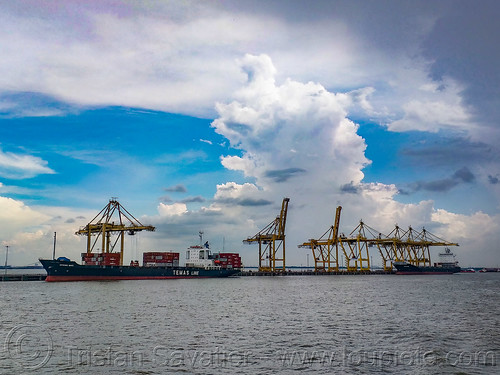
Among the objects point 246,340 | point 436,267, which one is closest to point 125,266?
point 246,340

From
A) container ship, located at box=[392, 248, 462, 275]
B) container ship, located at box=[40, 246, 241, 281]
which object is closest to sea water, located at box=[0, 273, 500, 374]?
container ship, located at box=[40, 246, 241, 281]

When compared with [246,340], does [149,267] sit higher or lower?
higher

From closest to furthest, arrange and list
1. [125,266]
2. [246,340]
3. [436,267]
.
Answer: [246,340]
[125,266]
[436,267]

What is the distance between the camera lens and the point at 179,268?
337ft

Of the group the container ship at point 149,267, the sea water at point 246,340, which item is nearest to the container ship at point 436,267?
the container ship at point 149,267

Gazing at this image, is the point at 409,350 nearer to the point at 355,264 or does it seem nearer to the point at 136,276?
the point at 136,276

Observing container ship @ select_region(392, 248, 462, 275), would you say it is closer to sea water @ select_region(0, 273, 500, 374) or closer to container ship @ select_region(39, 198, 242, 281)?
container ship @ select_region(39, 198, 242, 281)

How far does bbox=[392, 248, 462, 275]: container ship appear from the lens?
557 ft

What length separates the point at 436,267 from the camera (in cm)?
18088

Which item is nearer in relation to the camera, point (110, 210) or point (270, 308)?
point (270, 308)

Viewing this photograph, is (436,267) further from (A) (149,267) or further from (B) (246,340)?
(B) (246,340)

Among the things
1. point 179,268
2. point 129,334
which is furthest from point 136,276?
point 129,334

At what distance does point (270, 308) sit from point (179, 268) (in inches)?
2516

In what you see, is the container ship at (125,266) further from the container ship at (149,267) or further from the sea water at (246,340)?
the sea water at (246,340)
